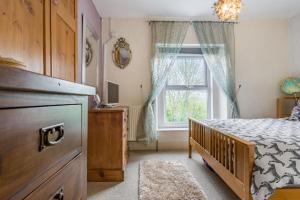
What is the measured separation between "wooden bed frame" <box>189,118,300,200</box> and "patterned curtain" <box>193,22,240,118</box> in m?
1.54

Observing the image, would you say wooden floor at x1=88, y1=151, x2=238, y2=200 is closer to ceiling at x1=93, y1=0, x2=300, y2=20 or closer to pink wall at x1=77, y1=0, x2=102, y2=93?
pink wall at x1=77, y1=0, x2=102, y2=93

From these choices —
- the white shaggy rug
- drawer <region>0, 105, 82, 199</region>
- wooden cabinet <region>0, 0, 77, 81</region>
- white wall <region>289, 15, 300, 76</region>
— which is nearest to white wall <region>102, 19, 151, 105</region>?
the white shaggy rug

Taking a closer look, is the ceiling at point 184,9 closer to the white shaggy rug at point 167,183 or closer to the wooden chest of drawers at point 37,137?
the white shaggy rug at point 167,183

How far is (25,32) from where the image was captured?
1390mm

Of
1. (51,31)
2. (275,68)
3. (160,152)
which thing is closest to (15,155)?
(51,31)

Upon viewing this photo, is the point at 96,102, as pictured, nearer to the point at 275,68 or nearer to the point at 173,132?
the point at 173,132

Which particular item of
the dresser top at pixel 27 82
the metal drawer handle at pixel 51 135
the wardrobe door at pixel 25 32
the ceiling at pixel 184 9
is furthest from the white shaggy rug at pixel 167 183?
the ceiling at pixel 184 9

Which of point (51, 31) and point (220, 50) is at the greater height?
point (220, 50)

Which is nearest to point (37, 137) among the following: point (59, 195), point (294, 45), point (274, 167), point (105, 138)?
point (59, 195)

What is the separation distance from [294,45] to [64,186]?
15.7 ft

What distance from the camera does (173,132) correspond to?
4199mm

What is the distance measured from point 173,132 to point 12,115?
3885mm

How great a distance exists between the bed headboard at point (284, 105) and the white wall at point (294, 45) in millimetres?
498

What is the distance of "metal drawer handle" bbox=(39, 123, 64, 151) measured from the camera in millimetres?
540
